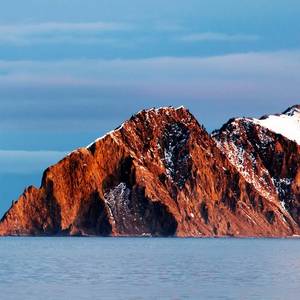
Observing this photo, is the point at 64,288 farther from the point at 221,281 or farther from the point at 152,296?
the point at 221,281

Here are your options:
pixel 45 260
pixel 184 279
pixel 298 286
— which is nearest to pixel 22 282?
pixel 184 279

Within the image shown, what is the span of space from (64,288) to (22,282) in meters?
8.87

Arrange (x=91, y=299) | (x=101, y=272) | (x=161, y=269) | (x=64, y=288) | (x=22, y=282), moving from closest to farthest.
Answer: (x=91, y=299) → (x=64, y=288) → (x=22, y=282) → (x=101, y=272) → (x=161, y=269)

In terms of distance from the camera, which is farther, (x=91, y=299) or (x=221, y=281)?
(x=221, y=281)

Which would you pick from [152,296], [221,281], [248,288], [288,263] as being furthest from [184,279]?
[288,263]

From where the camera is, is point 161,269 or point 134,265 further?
point 134,265

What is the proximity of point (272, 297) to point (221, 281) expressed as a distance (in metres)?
17.9

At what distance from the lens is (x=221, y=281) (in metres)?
116

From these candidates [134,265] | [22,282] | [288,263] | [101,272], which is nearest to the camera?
[22,282]

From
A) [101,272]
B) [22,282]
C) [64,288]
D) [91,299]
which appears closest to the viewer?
[91,299]

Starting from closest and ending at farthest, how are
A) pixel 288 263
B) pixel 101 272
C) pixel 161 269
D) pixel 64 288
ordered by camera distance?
pixel 64 288, pixel 101 272, pixel 161 269, pixel 288 263

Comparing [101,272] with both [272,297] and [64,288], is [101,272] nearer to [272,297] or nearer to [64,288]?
[64,288]

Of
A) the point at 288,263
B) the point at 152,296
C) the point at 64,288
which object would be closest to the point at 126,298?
the point at 152,296

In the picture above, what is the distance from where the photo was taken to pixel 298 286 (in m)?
111
